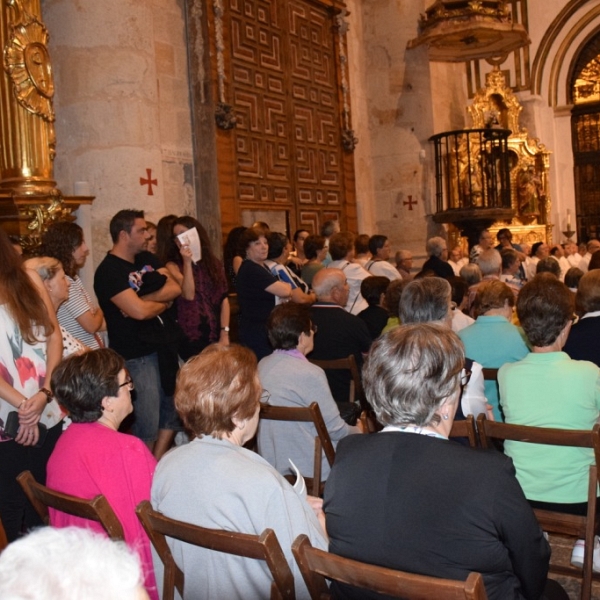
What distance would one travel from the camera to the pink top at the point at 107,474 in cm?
254

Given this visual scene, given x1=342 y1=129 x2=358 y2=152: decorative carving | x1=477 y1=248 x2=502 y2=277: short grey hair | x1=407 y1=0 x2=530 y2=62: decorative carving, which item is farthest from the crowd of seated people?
x1=407 y1=0 x2=530 y2=62: decorative carving

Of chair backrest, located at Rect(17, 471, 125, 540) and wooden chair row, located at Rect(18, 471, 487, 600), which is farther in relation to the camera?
chair backrest, located at Rect(17, 471, 125, 540)

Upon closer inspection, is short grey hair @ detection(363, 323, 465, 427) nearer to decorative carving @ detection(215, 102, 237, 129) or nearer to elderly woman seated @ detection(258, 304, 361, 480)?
elderly woman seated @ detection(258, 304, 361, 480)

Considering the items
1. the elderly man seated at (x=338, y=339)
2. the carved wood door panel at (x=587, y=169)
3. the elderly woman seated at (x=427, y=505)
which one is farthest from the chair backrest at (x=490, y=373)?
the carved wood door panel at (x=587, y=169)

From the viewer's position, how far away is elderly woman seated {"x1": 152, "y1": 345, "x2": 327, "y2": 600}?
7.04 ft

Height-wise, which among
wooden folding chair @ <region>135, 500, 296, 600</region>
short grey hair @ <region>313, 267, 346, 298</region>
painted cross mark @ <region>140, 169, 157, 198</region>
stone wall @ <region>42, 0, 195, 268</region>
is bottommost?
wooden folding chair @ <region>135, 500, 296, 600</region>

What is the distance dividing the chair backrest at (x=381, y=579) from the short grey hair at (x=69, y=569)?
753 mm

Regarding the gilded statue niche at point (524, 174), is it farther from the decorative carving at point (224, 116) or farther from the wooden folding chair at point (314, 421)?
the wooden folding chair at point (314, 421)

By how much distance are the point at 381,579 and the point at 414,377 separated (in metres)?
0.56

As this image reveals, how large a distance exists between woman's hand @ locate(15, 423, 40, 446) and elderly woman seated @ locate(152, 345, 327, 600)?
113 centimetres

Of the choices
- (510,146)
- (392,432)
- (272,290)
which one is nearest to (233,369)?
A: (392,432)

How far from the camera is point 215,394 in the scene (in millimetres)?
2367

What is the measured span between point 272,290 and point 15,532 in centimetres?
262

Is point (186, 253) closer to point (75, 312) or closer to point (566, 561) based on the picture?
point (75, 312)
